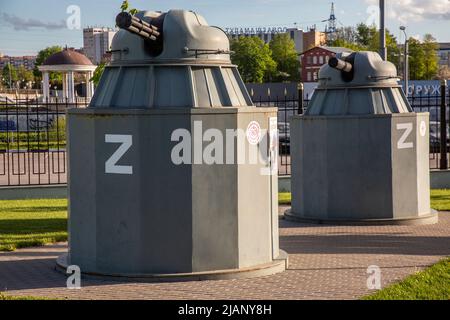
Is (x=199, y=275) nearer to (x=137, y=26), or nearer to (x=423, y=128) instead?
(x=137, y=26)

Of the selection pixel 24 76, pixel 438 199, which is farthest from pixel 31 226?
pixel 24 76

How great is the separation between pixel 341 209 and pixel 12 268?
263 inches

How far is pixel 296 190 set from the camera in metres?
16.5

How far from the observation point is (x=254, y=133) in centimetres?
1076

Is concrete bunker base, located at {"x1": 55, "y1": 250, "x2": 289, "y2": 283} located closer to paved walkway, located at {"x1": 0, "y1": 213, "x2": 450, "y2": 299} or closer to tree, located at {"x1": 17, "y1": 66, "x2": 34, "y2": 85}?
paved walkway, located at {"x1": 0, "y1": 213, "x2": 450, "y2": 299}

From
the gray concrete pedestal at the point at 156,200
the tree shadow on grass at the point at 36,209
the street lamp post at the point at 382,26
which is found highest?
the street lamp post at the point at 382,26

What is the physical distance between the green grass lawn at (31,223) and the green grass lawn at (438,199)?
479 centimetres

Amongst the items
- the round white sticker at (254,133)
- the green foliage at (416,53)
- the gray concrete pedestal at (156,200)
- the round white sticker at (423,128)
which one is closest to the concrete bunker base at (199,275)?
the gray concrete pedestal at (156,200)

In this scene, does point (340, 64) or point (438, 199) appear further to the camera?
point (438, 199)

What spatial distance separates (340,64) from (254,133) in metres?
4.90

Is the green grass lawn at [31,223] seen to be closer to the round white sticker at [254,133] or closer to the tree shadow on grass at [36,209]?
the tree shadow on grass at [36,209]

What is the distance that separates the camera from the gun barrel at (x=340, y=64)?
15.1m
